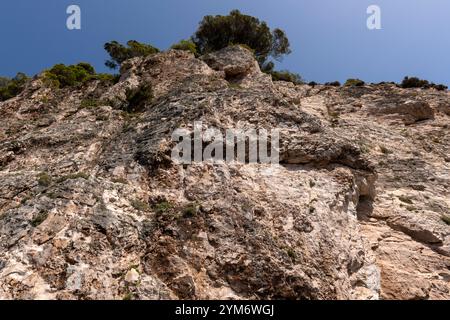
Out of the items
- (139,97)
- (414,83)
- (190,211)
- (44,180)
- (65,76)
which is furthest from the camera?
(414,83)

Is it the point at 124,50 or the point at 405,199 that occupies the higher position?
the point at 124,50

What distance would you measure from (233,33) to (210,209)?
23.8 m

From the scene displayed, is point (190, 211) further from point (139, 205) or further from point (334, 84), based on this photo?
point (334, 84)

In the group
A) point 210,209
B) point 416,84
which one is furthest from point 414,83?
point 210,209

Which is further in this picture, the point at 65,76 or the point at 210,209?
the point at 65,76

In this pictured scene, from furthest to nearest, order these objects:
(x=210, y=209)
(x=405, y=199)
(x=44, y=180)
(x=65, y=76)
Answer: (x=65, y=76) < (x=405, y=199) < (x=44, y=180) < (x=210, y=209)

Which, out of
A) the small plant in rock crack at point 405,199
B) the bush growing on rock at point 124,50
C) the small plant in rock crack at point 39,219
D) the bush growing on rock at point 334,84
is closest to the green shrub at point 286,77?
the bush growing on rock at point 334,84

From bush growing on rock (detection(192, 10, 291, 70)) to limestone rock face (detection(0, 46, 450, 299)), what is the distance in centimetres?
1445

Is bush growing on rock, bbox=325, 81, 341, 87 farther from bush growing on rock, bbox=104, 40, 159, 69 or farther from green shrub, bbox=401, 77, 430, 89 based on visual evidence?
bush growing on rock, bbox=104, 40, 159, 69

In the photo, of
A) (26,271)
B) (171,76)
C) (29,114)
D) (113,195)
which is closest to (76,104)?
(29,114)

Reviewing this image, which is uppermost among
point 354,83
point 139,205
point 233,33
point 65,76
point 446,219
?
point 233,33

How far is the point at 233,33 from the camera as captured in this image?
104ft

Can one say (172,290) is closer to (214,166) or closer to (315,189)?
(214,166)

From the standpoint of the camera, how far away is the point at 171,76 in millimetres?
20375
